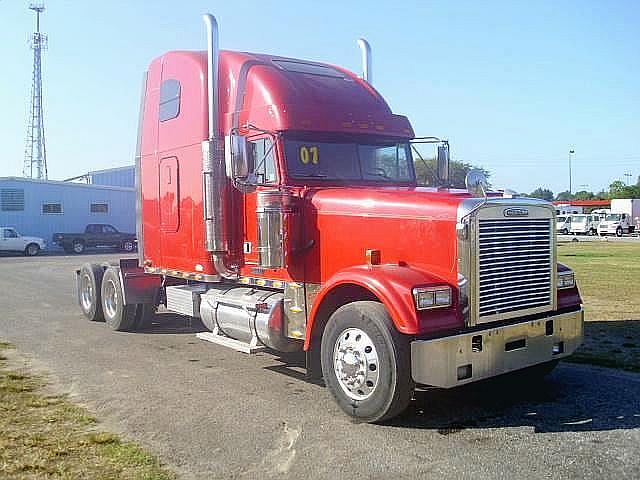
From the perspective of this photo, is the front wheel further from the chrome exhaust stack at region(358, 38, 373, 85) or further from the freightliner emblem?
the freightliner emblem

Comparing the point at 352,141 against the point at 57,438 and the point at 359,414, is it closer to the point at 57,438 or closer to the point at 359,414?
the point at 359,414

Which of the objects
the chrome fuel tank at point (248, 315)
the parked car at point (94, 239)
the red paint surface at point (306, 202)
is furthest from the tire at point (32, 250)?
the chrome fuel tank at point (248, 315)

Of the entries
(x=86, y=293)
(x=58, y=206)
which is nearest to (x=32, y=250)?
A: (x=58, y=206)

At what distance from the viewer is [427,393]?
23.0 feet

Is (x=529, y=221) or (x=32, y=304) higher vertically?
(x=529, y=221)

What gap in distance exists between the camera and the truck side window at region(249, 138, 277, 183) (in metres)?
7.68

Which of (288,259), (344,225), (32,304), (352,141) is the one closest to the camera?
(344,225)

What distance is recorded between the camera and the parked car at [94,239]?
128 ft

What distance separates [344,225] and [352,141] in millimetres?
1468

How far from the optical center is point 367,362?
598cm

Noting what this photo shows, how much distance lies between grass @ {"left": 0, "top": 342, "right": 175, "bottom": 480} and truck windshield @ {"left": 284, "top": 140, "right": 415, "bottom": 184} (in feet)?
11.0

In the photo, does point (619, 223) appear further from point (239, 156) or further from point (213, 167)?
point (239, 156)

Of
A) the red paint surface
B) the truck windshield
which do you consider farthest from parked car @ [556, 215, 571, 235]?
the truck windshield

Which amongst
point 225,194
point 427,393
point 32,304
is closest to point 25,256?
point 32,304
